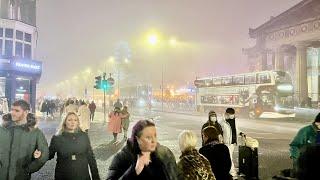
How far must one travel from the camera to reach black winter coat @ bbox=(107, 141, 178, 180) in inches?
139

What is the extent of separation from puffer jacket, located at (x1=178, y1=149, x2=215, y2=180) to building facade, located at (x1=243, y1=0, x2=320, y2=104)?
40.9 metres

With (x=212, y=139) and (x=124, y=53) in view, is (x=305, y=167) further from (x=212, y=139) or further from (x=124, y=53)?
(x=124, y=53)

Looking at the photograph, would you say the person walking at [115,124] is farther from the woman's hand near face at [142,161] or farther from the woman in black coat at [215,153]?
the woman's hand near face at [142,161]

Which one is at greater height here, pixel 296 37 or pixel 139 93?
pixel 296 37

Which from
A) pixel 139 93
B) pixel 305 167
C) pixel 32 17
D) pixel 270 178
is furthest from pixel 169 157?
pixel 139 93

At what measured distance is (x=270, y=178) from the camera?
10.1m

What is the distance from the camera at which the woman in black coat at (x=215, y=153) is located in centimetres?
563

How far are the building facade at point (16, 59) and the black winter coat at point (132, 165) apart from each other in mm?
34425

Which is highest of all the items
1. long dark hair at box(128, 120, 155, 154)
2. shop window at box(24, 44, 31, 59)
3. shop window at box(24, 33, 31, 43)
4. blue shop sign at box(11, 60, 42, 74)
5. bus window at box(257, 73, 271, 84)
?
shop window at box(24, 33, 31, 43)

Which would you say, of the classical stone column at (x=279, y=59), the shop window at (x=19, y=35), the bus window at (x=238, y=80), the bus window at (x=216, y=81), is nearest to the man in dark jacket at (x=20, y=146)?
the shop window at (x=19, y=35)

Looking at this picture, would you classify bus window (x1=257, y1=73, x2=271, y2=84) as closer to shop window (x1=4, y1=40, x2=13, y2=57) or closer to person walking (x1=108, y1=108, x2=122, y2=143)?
shop window (x1=4, y1=40, x2=13, y2=57)

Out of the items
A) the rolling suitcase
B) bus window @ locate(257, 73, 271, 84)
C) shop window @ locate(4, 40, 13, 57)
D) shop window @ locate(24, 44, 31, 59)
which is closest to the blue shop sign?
shop window @ locate(24, 44, 31, 59)

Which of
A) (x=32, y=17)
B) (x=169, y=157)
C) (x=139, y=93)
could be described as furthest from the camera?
(x=139, y=93)

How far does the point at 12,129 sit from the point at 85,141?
2.92 feet
